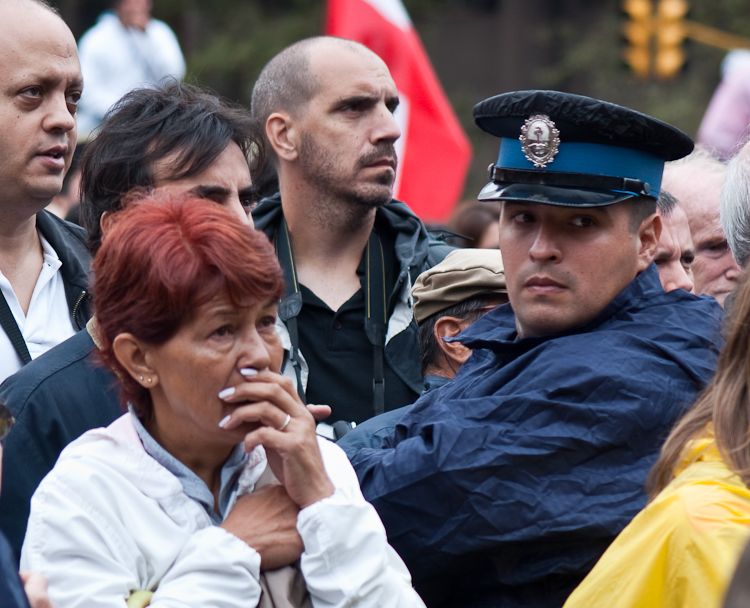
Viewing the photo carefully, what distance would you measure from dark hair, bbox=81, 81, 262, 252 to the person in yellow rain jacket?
1.85m

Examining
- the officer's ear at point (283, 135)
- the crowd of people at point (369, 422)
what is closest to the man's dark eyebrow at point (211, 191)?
the crowd of people at point (369, 422)

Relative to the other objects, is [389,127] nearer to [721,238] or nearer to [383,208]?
[383,208]

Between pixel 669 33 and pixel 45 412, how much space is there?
1768 centimetres

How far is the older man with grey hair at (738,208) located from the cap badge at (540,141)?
1.67ft

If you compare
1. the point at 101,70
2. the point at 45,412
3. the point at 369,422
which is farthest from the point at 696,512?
the point at 101,70

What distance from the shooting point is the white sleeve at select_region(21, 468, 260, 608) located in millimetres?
2840

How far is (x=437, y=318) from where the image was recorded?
4645 millimetres

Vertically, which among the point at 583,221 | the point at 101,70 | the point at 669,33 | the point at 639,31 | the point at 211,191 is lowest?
the point at 669,33

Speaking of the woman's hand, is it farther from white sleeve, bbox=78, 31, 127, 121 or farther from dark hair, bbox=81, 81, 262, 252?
white sleeve, bbox=78, 31, 127, 121

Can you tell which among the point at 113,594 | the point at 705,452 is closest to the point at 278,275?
the point at 113,594

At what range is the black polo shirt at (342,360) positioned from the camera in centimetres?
486

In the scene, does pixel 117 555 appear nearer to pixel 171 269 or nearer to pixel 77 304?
pixel 171 269

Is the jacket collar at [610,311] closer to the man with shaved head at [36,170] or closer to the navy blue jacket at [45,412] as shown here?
A: the navy blue jacket at [45,412]

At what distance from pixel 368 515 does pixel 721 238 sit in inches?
100
